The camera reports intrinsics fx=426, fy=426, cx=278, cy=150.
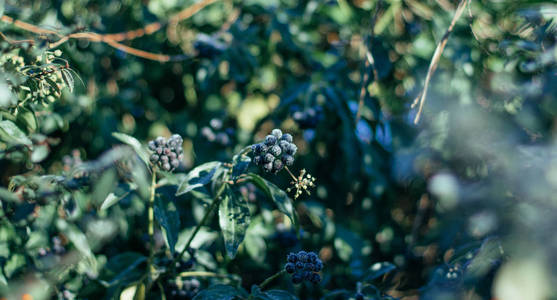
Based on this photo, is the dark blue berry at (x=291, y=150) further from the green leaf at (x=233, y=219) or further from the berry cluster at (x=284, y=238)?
the berry cluster at (x=284, y=238)

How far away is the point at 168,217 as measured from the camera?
1234mm

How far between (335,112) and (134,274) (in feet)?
3.51

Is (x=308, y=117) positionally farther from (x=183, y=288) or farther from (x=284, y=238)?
(x=183, y=288)

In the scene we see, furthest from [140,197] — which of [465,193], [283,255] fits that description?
→ [465,193]

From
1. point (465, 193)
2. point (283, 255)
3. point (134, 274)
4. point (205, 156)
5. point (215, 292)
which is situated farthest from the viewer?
point (205, 156)

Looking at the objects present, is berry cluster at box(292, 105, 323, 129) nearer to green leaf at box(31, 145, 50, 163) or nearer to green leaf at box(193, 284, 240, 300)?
green leaf at box(193, 284, 240, 300)

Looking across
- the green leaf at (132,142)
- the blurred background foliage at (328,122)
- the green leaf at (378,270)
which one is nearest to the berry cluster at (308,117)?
the blurred background foliage at (328,122)

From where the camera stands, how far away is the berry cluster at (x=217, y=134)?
1912 mm

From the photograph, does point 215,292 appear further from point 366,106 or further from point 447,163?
point 447,163

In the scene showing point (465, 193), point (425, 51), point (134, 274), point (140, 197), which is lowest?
point (134, 274)

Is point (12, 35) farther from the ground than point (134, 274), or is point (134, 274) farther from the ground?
point (12, 35)

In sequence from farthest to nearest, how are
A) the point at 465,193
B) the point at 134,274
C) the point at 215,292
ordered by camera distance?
the point at 134,274 < the point at 465,193 < the point at 215,292

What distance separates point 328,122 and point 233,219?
97 cm

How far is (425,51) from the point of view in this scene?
6.58ft
